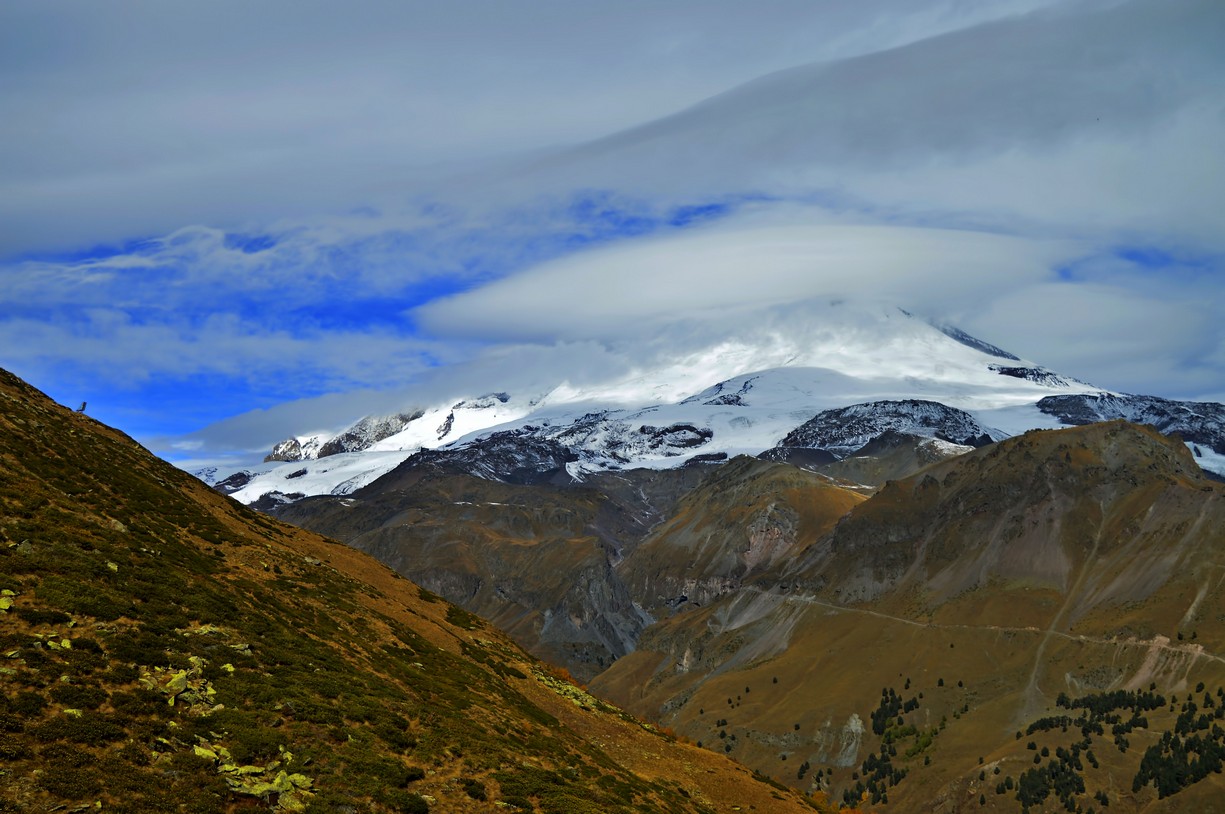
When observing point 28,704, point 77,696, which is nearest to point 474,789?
point 77,696

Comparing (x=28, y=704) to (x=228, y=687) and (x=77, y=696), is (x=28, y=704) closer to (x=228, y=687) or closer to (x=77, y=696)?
(x=77, y=696)

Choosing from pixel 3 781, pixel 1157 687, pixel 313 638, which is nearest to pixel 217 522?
pixel 313 638

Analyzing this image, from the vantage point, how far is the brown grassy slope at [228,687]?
2786 centimetres

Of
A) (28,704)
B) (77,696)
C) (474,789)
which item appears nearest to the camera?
(28,704)

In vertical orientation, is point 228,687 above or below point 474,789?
above

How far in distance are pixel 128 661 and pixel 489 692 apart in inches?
852

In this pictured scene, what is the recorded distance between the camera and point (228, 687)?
3331 centimetres

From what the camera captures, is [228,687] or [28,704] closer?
[28,704]

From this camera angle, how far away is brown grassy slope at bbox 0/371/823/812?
27.9 metres

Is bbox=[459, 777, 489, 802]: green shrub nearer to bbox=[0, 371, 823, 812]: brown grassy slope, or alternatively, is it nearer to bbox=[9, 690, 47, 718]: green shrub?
bbox=[0, 371, 823, 812]: brown grassy slope

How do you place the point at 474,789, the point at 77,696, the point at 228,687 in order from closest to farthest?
the point at 77,696
the point at 228,687
the point at 474,789

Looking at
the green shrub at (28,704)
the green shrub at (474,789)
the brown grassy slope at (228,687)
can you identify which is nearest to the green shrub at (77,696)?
the brown grassy slope at (228,687)

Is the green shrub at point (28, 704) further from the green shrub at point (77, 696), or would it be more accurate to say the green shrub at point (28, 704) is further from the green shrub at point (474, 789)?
the green shrub at point (474, 789)

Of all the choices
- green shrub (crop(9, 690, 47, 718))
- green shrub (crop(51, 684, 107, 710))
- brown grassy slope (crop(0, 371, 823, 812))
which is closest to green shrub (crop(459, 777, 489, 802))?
brown grassy slope (crop(0, 371, 823, 812))
